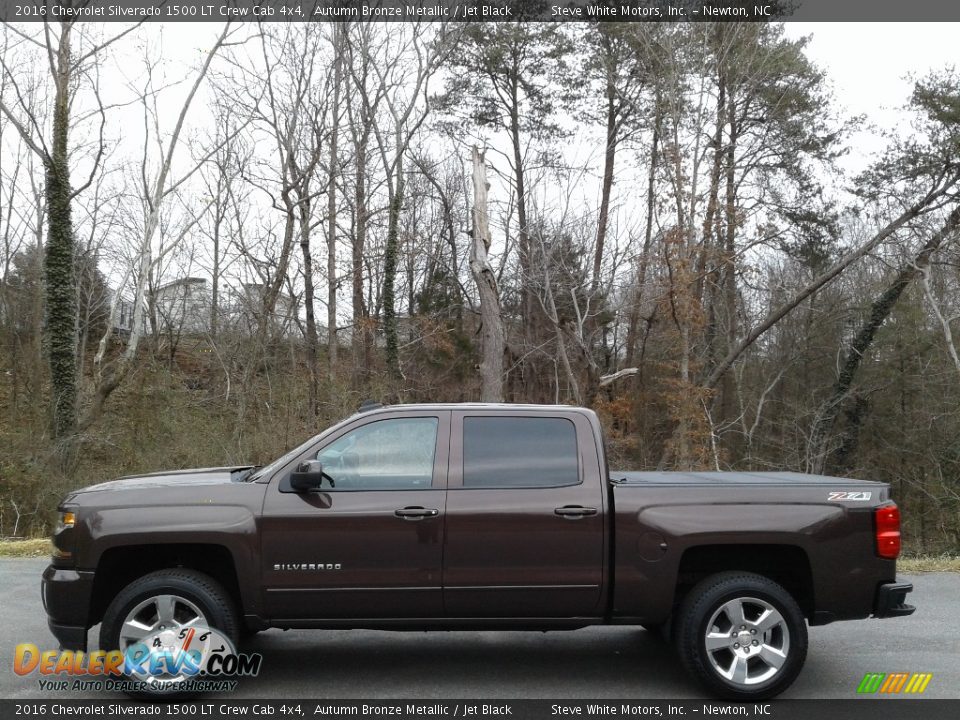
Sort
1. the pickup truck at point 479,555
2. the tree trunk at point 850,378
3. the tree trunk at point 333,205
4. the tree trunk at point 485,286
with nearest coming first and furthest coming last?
the pickup truck at point 479,555, the tree trunk at point 485,286, the tree trunk at point 850,378, the tree trunk at point 333,205

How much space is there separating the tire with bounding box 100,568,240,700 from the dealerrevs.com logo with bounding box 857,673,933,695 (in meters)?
4.03

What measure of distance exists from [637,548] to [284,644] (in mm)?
2937

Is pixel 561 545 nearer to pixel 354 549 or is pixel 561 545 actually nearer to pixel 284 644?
pixel 354 549

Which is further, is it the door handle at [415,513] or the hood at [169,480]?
the hood at [169,480]

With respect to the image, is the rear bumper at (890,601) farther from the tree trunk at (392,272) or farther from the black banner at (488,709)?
the tree trunk at (392,272)

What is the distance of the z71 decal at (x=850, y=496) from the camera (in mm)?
5559

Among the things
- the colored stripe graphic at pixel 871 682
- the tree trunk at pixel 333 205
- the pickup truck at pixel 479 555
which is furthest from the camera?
the tree trunk at pixel 333 205

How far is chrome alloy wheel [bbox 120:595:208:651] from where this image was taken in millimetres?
5320

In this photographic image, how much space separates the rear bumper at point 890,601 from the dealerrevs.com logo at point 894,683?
533mm

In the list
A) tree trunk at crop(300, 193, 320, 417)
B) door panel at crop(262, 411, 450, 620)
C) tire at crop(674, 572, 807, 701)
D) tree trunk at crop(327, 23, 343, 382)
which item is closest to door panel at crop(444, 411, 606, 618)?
door panel at crop(262, 411, 450, 620)

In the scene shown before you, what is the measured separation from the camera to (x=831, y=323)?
32.6 m

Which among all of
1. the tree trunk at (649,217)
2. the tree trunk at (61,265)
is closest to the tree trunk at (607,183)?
the tree trunk at (649,217)

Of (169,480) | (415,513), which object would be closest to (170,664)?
(169,480)

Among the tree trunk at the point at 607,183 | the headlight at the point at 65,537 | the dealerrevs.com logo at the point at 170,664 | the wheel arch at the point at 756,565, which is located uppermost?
the tree trunk at the point at 607,183
